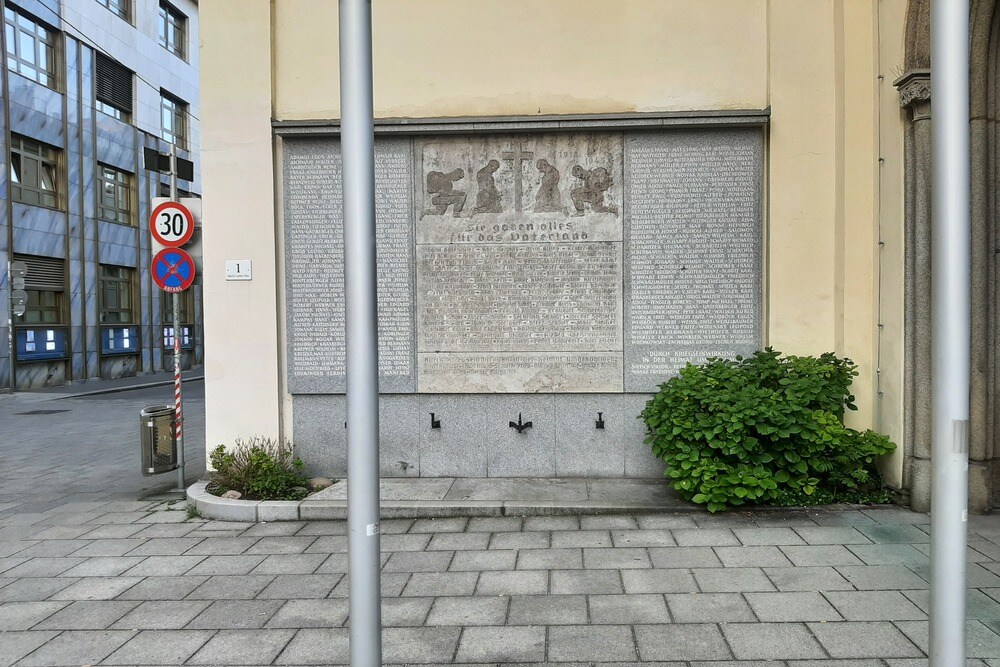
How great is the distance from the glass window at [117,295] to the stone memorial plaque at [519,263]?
69.1 ft

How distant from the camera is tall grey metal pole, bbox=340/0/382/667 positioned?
2.50 m

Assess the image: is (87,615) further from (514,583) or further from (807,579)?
(807,579)

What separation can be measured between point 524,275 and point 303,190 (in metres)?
2.58

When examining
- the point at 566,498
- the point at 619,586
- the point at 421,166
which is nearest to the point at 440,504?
the point at 566,498

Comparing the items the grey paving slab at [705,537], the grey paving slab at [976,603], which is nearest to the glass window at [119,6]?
the grey paving slab at [705,537]

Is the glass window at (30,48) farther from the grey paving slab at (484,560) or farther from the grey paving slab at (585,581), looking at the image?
the grey paving slab at (585,581)

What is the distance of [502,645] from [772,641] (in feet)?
4.85

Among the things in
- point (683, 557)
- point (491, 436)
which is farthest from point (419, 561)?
point (491, 436)

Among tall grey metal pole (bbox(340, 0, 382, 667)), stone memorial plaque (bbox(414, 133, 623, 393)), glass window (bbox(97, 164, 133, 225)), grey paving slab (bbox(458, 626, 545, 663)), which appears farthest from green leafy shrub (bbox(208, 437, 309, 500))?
glass window (bbox(97, 164, 133, 225))

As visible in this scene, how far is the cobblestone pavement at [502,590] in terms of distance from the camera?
362 cm

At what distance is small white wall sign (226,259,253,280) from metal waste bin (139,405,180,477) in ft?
5.23

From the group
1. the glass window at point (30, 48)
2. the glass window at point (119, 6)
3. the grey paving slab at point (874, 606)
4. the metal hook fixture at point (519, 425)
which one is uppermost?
the glass window at point (119, 6)

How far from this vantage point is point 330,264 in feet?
23.6

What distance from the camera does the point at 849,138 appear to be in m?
6.66
